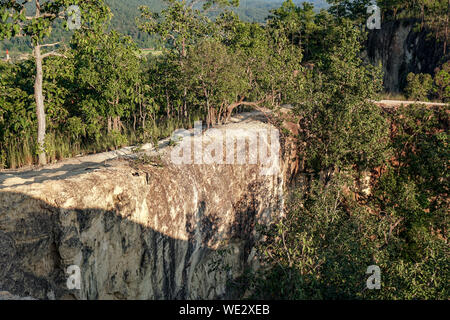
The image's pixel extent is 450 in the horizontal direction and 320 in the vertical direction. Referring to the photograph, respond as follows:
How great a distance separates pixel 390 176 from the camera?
2128 cm

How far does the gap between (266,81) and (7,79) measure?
12111 mm

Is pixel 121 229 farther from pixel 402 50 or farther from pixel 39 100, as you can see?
pixel 402 50

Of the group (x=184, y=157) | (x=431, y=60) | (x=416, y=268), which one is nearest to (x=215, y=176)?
(x=184, y=157)

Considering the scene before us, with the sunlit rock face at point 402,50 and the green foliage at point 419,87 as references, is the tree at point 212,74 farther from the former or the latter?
the sunlit rock face at point 402,50

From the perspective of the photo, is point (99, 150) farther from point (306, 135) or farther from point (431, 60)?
point (431, 60)

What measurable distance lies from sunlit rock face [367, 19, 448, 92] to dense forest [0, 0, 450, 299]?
26.7 ft

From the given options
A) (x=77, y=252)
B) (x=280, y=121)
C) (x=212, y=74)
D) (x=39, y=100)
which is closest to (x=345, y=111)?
(x=280, y=121)

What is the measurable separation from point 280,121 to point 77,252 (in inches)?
484

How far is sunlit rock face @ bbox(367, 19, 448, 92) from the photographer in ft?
103

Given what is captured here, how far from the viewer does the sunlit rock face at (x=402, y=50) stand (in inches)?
1235

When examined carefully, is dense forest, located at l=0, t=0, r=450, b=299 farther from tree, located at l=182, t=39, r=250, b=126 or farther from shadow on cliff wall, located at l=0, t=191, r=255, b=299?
shadow on cliff wall, located at l=0, t=191, r=255, b=299

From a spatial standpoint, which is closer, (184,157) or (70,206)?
(70,206)

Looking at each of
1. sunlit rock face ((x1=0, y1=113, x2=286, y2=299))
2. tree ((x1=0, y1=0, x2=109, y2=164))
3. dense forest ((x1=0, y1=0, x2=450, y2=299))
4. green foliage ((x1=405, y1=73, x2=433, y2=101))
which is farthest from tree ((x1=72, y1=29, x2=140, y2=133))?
green foliage ((x1=405, y1=73, x2=433, y2=101))

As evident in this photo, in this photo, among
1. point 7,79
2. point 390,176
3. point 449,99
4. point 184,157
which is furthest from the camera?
point 449,99
